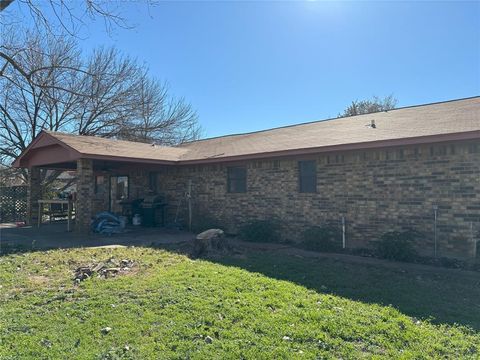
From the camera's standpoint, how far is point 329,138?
422 inches

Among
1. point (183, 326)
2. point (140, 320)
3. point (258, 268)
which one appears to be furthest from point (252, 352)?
point (258, 268)

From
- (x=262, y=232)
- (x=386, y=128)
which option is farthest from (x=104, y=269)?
(x=386, y=128)

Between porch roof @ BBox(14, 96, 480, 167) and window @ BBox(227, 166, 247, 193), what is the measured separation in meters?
0.63

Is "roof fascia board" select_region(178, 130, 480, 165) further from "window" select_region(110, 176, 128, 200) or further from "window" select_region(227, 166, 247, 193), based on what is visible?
"window" select_region(110, 176, 128, 200)

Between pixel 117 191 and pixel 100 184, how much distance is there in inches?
75.8

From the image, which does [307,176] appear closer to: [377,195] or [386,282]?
[377,195]

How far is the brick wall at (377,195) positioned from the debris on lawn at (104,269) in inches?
206

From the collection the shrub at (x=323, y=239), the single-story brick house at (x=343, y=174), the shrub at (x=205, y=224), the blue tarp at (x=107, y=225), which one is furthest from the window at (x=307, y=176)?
the blue tarp at (x=107, y=225)

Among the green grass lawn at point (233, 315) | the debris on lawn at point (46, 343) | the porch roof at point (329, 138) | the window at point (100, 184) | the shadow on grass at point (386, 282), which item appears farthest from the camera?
the window at point (100, 184)

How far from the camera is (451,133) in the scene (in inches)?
298

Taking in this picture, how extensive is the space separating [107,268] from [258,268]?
9.15 feet

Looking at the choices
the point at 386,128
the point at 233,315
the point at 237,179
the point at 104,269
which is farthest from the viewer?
the point at 237,179

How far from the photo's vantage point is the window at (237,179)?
1269cm

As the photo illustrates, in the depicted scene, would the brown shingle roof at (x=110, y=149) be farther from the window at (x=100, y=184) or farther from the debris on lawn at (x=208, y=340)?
the debris on lawn at (x=208, y=340)
